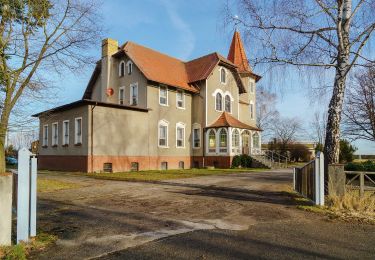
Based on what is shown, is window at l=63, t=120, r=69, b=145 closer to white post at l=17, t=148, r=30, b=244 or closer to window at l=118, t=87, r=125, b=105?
window at l=118, t=87, r=125, b=105

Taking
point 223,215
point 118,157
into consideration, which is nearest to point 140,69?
point 118,157

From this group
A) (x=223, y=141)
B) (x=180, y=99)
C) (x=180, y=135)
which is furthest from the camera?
(x=180, y=135)

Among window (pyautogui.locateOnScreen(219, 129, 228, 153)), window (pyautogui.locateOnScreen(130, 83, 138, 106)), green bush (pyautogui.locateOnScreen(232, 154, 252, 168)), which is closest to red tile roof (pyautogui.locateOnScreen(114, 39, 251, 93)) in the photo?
window (pyautogui.locateOnScreen(130, 83, 138, 106))

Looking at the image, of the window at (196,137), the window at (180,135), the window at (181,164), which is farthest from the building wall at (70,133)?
the window at (196,137)

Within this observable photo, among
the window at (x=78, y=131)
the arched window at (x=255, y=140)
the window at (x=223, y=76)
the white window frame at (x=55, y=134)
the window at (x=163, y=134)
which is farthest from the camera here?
the arched window at (x=255, y=140)

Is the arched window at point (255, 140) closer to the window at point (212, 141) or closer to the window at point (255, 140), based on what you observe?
the window at point (255, 140)

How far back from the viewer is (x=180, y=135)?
108 feet

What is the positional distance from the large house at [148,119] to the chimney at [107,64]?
95mm

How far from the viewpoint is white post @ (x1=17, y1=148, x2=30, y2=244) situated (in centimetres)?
577

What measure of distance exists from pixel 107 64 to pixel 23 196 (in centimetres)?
2832

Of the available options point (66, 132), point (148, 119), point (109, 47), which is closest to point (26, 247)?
point (66, 132)

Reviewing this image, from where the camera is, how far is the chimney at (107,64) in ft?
107

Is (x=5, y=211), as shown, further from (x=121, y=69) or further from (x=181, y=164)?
(x=121, y=69)

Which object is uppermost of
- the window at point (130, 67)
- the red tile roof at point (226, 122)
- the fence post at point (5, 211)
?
the window at point (130, 67)
